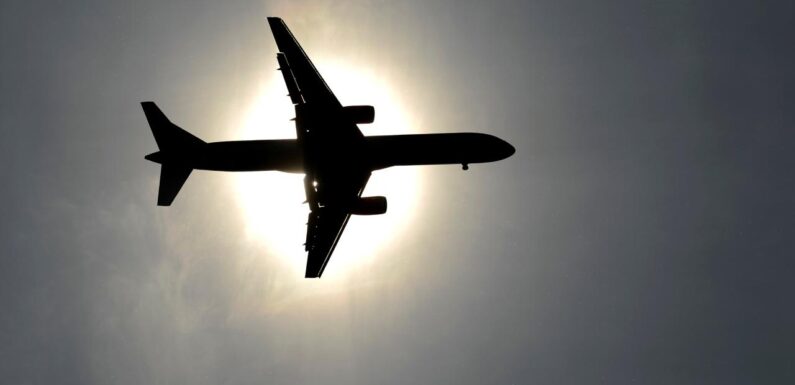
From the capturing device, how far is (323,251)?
4788 cm

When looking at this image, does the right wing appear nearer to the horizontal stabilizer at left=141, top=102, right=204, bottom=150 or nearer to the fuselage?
the fuselage

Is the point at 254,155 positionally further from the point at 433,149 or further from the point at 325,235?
the point at 433,149

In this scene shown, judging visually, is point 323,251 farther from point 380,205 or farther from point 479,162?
point 479,162

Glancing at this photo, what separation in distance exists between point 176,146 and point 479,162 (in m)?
25.3

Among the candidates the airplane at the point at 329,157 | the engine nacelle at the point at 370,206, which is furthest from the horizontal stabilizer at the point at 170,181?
the engine nacelle at the point at 370,206

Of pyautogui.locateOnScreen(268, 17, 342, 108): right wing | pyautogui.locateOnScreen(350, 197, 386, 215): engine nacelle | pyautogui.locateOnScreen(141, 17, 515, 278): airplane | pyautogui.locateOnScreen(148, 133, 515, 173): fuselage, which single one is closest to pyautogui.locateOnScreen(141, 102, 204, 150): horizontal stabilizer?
pyautogui.locateOnScreen(141, 17, 515, 278): airplane

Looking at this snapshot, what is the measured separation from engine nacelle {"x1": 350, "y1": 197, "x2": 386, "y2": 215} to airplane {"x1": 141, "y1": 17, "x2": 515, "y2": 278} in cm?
8

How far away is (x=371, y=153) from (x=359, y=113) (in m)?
5.29

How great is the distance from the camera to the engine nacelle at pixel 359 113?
40625 mm

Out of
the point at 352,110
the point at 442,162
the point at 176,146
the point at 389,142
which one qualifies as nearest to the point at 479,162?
the point at 442,162

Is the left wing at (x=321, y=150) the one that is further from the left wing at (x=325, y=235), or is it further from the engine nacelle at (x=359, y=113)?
the engine nacelle at (x=359, y=113)

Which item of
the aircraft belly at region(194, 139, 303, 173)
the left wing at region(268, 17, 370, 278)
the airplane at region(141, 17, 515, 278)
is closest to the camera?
the left wing at region(268, 17, 370, 278)

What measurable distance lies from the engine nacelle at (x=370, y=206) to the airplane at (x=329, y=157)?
0.08m

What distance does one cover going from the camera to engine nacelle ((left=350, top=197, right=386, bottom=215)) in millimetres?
45344
